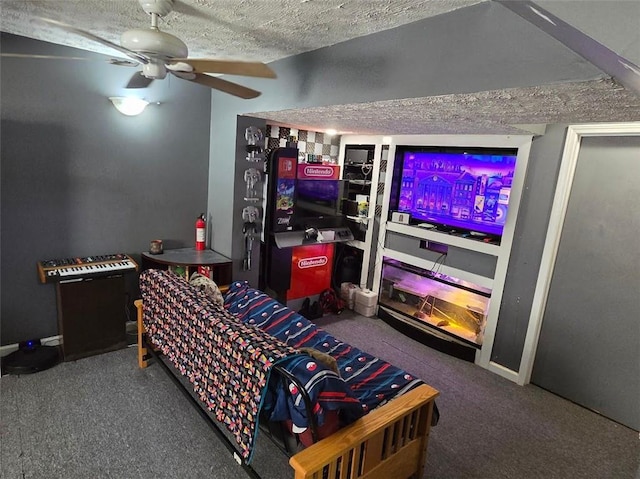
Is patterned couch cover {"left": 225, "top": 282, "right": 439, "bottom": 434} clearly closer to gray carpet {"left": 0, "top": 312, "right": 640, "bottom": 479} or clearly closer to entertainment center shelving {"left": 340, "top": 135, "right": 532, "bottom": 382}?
gray carpet {"left": 0, "top": 312, "right": 640, "bottom": 479}

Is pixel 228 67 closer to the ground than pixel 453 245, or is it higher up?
higher up

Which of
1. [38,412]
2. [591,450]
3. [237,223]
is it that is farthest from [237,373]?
[591,450]

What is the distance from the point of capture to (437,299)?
3.87m

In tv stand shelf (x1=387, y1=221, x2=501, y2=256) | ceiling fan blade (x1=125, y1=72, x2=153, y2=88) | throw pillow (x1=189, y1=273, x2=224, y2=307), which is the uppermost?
ceiling fan blade (x1=125, y1=72, x2=153, y2=88)

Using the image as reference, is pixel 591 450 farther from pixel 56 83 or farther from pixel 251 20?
pixel 56 83

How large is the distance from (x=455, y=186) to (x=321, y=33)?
2.13 m

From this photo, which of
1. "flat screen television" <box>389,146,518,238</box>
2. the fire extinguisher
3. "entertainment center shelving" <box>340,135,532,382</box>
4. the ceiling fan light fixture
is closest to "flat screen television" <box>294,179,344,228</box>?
"entertainment center shelving" <box>340,135,532,382</box>

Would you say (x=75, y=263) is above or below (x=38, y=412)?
above

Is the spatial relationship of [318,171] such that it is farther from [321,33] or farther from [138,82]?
[321,33]

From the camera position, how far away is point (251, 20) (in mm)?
1882

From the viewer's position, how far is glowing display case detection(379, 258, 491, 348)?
3535mm

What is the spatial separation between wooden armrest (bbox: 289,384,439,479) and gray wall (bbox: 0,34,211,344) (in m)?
2.62

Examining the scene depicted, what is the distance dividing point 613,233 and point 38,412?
3.97 metres

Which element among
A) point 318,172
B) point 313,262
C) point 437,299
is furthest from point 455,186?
point 313,262
